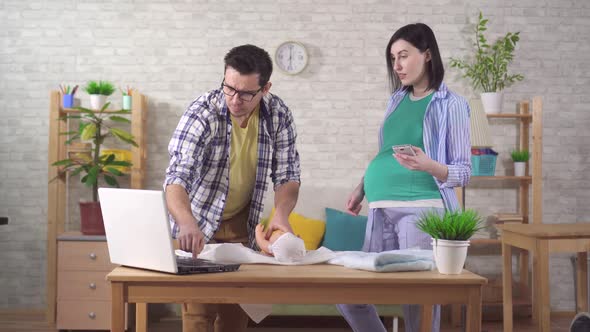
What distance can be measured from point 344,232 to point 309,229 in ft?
0.84

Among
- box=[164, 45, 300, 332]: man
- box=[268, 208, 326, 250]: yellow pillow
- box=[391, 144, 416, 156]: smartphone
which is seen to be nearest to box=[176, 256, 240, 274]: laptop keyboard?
box=[164, 45, 300, 332]: man

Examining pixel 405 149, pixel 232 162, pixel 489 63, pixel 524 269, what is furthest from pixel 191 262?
pixel 524 269

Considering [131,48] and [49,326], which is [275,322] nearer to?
[49,326]

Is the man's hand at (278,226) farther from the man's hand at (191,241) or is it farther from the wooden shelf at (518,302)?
the wooden shelf at (518,302)

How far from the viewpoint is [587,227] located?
3.66m

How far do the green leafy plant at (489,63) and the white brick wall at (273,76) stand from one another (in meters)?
0.10

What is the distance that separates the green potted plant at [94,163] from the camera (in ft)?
15.6

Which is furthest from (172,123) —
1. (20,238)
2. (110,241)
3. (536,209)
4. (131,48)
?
(110,241)

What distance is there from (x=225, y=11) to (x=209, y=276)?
12.5ft

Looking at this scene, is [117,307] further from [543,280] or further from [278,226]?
[543,280]

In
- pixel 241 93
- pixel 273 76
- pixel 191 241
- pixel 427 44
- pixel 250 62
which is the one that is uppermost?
pixel 273 76

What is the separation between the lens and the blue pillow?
4.77m

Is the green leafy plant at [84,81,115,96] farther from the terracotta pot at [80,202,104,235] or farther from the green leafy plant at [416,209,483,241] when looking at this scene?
the green leafy plant at [416,209,483,241]

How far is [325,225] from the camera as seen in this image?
495 centimetres
